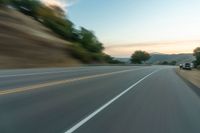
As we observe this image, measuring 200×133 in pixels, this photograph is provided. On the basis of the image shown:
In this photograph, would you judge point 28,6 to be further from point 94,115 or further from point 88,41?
point 94,115

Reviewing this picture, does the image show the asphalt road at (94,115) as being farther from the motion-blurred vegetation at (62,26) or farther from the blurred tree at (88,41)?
the blurred tree at (88,41)

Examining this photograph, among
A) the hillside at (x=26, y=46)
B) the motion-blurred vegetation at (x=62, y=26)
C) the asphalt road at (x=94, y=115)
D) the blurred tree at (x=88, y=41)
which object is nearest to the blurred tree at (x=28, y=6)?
the motion-blurred vegetation at (x=62, y=26)

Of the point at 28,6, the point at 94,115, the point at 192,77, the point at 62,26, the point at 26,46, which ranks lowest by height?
the point at 192,77

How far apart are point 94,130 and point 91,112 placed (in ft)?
10.1

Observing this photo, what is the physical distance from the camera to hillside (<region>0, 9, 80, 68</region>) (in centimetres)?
6078

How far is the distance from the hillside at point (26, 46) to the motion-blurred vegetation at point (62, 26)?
18.1ft

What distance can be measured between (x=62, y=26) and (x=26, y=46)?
41.6 meters

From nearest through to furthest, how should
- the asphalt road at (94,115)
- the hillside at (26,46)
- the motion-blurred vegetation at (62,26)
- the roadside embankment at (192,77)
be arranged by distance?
1. the asphalt road at (94,115)
2. the roadside embankment at (192,77)
3. the hillside at (26,46)
4. the motion-blurred vegetation at (62,26)

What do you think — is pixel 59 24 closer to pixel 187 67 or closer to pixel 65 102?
pixel 187 67

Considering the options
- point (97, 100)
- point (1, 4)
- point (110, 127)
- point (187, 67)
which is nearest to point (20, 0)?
point (1, 4)

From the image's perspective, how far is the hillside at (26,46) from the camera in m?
60.8

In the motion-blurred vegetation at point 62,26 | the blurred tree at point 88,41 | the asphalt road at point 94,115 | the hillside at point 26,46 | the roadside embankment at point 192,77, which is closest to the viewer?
the asphalt road at point 94,115

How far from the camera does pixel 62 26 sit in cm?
10894

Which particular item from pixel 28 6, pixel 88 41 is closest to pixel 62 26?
pixel 28 6
